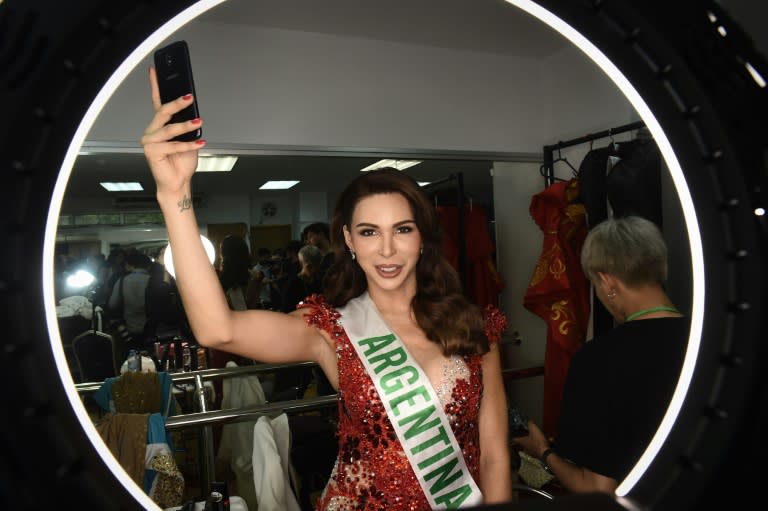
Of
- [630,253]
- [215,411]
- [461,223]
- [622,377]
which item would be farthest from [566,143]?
[215,411]

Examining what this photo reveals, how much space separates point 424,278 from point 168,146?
0.80m

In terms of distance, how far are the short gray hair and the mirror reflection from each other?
846 mm

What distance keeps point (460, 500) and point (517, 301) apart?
2.10 m

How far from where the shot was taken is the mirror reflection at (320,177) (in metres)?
2.21

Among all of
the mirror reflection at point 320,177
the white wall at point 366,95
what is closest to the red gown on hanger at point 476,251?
the mirror reflection at point 320,177

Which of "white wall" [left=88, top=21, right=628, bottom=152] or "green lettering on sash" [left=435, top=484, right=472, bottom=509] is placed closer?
"green lettering on sash" [left=435, top=484, right=472, bottom=509]

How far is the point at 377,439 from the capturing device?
113 cm

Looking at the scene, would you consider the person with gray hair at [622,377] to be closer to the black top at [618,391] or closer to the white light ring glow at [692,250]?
the black top at [618,391]

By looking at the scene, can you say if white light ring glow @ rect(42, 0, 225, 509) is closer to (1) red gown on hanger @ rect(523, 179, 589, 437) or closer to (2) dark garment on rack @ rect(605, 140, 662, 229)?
(2) dark garment on rack @ rect(605, 140, 662, 229)

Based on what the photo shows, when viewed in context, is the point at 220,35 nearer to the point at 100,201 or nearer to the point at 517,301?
the point at 100,201

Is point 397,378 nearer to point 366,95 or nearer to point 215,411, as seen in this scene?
point 215,411

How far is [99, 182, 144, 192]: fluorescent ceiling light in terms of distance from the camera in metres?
2.23

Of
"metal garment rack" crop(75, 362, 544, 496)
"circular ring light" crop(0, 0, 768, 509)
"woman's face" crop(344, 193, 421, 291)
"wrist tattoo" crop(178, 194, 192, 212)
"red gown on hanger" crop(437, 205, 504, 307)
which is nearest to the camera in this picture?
"circular ring light" crop(0, 0, 768, 509)

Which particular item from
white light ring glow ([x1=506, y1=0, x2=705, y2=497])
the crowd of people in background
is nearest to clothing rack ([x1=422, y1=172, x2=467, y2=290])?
the crowd of people in background
